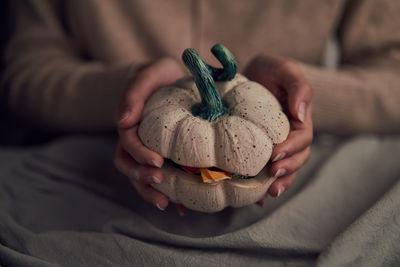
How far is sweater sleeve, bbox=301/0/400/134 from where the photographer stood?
1045 mm

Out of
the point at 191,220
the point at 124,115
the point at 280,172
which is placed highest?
the point at 124,115

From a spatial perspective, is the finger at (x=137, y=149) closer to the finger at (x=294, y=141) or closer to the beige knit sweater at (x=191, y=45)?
the finger at (x=294, y=141)

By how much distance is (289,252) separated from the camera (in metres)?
0.67

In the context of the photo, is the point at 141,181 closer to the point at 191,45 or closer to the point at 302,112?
the point at 302,112

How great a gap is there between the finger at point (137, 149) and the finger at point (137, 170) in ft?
0.06

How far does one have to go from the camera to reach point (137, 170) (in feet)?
2.26

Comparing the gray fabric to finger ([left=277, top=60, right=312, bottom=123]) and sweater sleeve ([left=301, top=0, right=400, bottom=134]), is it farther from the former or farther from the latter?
finger ([left=277, top=60, right=312, bottom=123])

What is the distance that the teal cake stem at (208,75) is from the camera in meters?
0.64

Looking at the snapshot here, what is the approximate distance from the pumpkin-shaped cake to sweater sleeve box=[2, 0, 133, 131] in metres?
0.38

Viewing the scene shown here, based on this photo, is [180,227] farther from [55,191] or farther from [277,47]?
[277,47]

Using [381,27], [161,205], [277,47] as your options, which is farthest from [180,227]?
[381,27]

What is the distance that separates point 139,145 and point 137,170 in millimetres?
55

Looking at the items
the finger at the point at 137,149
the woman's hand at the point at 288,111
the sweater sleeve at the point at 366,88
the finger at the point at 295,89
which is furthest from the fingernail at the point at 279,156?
the sweater sleeve at the point at 366,88

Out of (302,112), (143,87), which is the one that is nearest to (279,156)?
(302,112)
